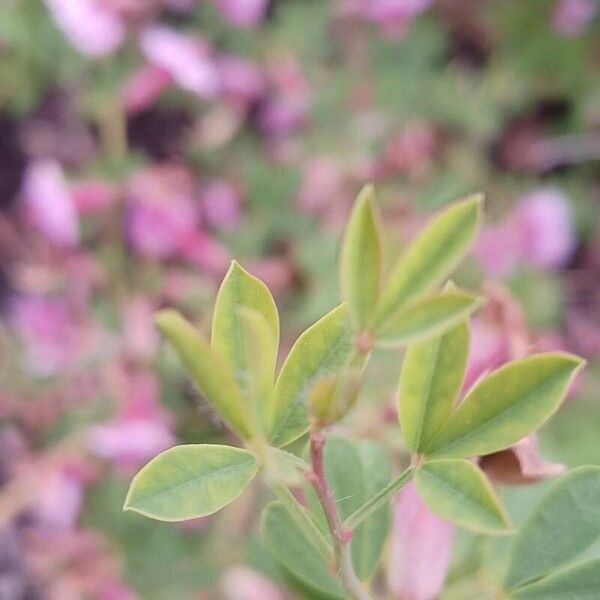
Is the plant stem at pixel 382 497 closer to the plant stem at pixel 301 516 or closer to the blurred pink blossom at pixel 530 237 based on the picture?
the plant stem at pixel 301 516

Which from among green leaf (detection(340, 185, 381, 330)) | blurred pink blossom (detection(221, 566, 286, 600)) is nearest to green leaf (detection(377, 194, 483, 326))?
green leaf (detection(340, 185, 381, 330))

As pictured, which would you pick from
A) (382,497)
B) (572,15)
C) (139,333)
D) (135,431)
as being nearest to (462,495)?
(382,497)

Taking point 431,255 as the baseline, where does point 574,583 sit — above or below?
below

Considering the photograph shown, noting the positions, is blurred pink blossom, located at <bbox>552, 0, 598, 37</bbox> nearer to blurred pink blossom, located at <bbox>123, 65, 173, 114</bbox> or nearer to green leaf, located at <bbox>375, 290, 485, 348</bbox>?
blurred pink blossom, located at <bbox>123, 65, 173, 114</bbox>

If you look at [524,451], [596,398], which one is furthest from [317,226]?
[524,451]

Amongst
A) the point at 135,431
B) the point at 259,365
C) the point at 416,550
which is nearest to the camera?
the point at 259,365

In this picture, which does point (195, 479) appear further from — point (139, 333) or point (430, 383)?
point (139, 333)
